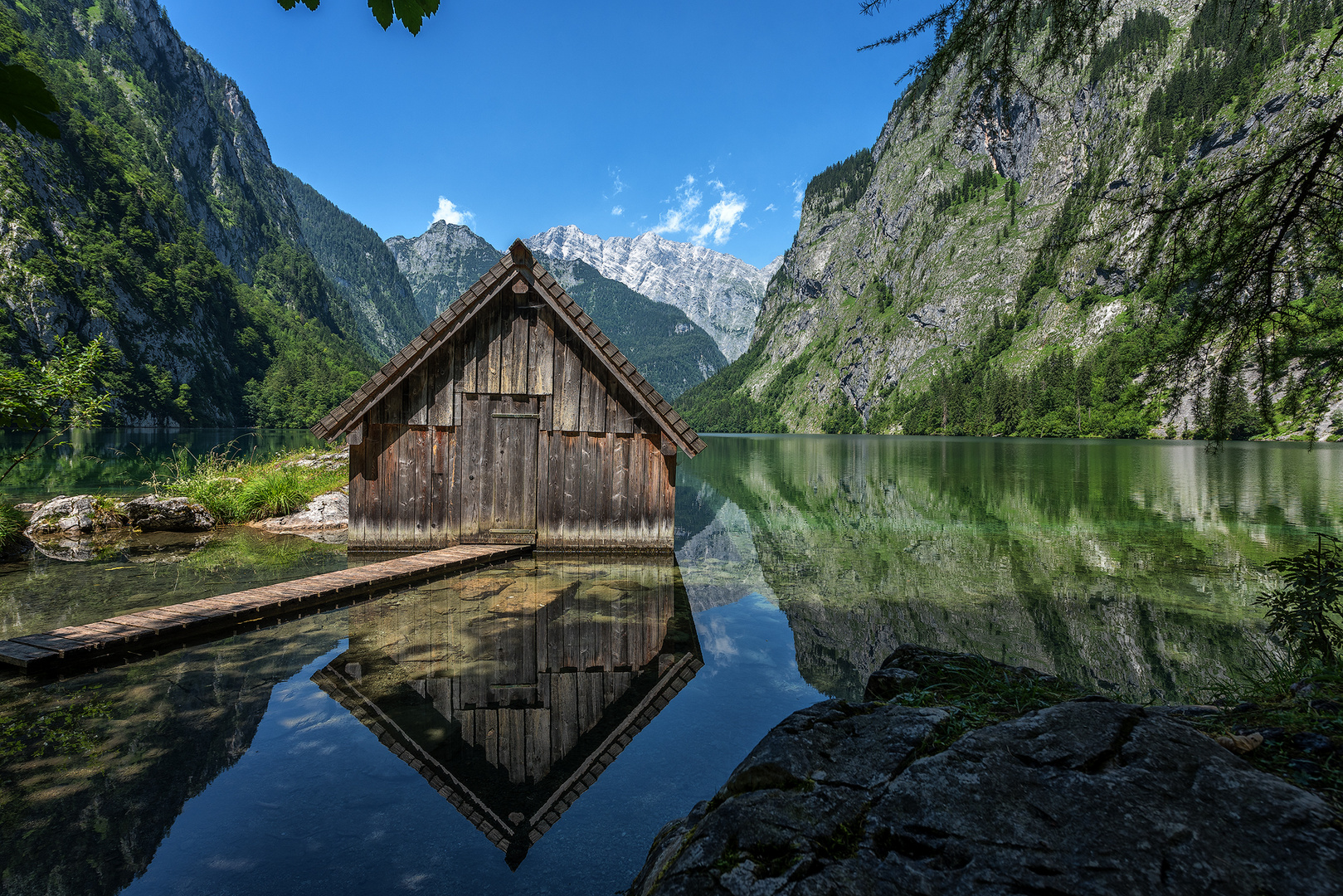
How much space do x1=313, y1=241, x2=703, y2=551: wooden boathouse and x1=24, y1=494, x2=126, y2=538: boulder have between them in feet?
24.7

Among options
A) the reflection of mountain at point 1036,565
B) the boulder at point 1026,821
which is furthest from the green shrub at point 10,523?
the boulder at point 1026,821

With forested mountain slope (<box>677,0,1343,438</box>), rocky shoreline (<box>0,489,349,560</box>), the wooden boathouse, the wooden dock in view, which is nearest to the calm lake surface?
the wooden dock

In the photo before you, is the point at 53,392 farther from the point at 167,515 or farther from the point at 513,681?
the point at 513,681

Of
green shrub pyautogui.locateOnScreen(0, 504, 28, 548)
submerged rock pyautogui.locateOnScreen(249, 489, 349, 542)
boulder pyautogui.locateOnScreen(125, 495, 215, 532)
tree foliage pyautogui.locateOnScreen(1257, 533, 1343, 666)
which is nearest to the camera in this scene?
tree foliage pyautogui.locateOnScreen(1257, 533, 1343, 666)

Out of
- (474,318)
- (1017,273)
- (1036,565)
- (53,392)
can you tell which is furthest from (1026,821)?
(1017,273)

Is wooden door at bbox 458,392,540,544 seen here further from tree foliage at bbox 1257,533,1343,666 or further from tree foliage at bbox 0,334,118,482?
tree foliage at bbox 1257,533,1343,666

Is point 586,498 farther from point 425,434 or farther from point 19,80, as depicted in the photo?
point 19,80

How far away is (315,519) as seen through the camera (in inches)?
652

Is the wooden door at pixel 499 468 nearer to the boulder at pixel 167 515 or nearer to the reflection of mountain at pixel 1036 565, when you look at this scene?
the reflection of mountain at pixel 1036 565

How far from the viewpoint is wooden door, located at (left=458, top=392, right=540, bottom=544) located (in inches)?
492

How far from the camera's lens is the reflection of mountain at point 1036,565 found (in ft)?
27.7

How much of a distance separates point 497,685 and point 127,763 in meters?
3.03

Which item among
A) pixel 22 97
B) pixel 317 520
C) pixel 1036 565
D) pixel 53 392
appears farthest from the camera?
pixel 317 520

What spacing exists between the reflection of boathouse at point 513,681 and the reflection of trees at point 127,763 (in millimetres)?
915
